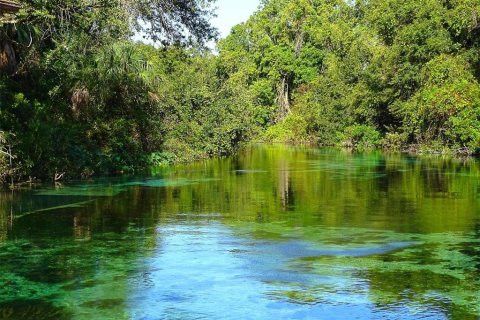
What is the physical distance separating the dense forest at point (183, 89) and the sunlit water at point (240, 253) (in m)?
3.19

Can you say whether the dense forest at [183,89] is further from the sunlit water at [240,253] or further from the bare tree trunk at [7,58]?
the sunlit water at [240,253]

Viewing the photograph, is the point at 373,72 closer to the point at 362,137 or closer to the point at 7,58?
the point at 362,137

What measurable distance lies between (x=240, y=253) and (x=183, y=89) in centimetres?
2392

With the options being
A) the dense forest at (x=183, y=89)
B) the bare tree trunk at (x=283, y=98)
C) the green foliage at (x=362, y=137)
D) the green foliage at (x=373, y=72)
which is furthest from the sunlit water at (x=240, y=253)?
the bare tree trunk at (x=283, y=98)

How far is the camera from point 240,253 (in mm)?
9086

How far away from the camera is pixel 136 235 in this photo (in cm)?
1056

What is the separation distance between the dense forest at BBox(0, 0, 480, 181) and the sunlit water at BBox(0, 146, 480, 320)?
10.5 feet

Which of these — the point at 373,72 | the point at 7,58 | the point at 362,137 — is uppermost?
the point at 373,72

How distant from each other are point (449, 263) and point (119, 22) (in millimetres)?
13673

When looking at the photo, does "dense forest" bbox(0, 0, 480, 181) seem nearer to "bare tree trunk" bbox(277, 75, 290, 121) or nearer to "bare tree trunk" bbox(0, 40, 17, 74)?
"bare tree trunk" bbox(0, 40, 17, 74)

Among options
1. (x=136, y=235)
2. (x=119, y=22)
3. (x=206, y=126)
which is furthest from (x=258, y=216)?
(x=206, y=126)

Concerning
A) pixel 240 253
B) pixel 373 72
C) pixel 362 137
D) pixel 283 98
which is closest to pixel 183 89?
pixel 373 72

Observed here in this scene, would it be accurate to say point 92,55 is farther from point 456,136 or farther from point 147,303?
point 456,136

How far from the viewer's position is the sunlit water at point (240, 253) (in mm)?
6504
